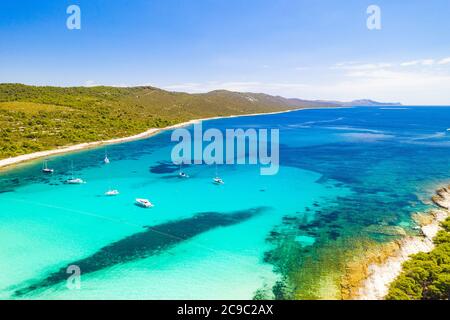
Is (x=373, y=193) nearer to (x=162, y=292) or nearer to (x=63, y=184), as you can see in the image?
(x=162, y=292)

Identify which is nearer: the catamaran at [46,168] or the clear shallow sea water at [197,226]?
the clear shallow sea water at [197,226]

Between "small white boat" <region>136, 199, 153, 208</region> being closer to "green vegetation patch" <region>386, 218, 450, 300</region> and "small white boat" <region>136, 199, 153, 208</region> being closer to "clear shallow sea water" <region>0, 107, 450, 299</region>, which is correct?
"clear shallow sea water" <region>0, 107, 450, 299</region>

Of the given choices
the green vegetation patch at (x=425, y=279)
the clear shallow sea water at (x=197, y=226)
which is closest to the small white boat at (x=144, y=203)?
the clear shallow sea water at (x=197, y=226)

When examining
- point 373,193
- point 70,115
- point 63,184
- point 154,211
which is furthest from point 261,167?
point 70,115

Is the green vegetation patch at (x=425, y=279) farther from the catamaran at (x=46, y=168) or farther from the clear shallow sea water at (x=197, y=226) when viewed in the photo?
the catamaran at (x=46, y=168)

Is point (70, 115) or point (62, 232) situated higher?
point (70, 115)

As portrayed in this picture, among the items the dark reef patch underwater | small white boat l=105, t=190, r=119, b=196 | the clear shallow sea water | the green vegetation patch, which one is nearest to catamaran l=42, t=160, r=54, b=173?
the clear shallow sea water
